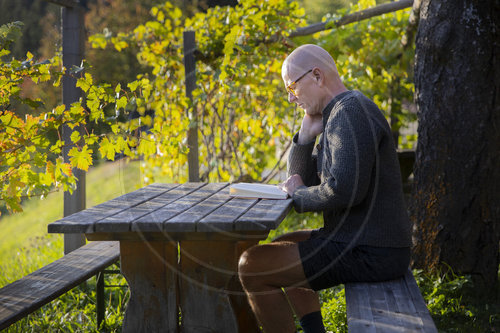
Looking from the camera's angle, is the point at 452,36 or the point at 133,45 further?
the point at 133,45

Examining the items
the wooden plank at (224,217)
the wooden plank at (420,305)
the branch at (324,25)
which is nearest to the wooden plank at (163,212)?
the wooden plank at (224,217)

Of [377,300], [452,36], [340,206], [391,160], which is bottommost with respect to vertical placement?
[377,300]

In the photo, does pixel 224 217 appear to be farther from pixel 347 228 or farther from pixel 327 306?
pixel 327 306

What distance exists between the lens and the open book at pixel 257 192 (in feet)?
8.25

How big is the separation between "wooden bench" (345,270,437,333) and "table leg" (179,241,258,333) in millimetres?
523

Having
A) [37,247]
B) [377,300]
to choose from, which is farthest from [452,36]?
[37,247]

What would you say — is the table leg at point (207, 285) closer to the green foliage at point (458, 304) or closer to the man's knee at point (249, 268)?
the man's knee at point (249, 268)

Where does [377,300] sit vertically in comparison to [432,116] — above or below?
below

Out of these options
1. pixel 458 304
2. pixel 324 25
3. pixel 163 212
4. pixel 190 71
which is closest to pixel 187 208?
pixel 163 212

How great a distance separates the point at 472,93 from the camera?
3.41 m

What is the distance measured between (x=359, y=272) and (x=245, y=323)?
752mm

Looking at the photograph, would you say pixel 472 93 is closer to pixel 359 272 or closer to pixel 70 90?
pixel 359 272

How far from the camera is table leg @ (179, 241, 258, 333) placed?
241 centimetres

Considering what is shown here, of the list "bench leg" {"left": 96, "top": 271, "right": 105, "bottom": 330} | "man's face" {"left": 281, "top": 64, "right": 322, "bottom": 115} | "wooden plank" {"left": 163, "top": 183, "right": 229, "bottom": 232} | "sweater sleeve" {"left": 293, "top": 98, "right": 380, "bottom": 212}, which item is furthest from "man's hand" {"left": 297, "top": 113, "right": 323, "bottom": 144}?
"bench leg" {"left": 96, "top": 271, "right": 105, "bottom": 330}
